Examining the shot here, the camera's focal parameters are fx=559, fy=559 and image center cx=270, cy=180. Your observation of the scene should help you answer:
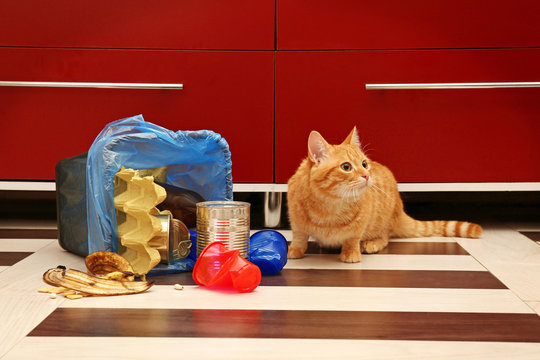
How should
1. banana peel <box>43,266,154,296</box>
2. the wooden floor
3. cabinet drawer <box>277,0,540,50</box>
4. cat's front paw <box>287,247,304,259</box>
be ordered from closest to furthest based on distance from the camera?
the wooden floor
banana peel <box>43,266,154,296</box>
cat's front paw <box>287,247,304,259</box>
cabinet drawer <box>277,0,540,50</box>

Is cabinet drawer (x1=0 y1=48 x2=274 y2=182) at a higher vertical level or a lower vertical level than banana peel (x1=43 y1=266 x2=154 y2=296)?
higher

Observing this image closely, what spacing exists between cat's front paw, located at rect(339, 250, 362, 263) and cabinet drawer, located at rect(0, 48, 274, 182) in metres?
0.44

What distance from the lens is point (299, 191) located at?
59.2 inches

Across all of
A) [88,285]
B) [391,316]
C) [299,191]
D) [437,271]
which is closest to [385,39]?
[299,191]

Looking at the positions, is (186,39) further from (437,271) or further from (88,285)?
(437,271)

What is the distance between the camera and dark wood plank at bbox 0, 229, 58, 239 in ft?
5.64

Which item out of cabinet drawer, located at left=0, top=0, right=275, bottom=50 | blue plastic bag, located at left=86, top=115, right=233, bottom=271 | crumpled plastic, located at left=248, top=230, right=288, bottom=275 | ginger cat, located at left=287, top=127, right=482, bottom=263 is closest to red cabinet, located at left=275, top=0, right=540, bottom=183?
cabinet drawer, located at left=0, top=0, right=275, bottom=50

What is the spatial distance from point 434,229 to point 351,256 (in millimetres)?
420

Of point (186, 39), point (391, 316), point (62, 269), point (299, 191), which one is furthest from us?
point (186, 39)

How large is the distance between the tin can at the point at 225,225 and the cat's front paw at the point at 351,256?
298 mm

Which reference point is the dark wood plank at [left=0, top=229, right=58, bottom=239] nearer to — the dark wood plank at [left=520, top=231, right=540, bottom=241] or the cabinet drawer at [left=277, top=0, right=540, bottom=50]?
the cabinet drawer at [left=277, top=0, right=540, bottom=50]

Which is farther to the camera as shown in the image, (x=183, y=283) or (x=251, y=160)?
(x=251, y=160)

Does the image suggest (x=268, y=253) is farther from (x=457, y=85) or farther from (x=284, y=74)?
(x=457, y=85)

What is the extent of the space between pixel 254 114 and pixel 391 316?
88 cm
